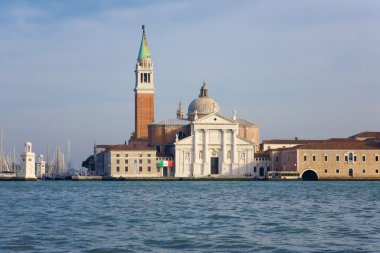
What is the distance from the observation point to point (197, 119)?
84.8 m

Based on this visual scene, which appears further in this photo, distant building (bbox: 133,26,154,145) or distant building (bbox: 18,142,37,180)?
distant building (bbox: 133,26,154,145)

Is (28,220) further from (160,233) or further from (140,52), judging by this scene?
(140,52)

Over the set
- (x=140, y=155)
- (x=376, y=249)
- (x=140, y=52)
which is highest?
(x=140, y=52)

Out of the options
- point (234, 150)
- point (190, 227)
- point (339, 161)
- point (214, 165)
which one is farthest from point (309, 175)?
point (190, 227)

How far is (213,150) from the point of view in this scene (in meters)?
83.9

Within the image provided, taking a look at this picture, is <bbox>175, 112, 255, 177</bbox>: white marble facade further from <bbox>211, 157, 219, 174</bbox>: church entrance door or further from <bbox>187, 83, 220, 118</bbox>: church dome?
<bbox>187, 83, 220, 118</bbox>: church dome

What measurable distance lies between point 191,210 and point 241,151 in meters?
53.0

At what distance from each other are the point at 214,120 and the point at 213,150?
9.57 ft

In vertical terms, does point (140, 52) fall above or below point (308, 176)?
above

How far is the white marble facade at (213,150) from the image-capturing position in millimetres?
83125

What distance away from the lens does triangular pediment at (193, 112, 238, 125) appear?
273ft

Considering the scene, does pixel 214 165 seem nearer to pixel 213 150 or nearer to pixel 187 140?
pixel 213 150

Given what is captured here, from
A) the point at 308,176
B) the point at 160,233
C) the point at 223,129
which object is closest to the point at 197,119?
the point at 223,129

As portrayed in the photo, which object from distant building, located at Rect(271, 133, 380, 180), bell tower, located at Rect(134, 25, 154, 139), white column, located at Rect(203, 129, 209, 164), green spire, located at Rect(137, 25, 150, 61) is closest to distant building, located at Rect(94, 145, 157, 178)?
white column, located at Rect(203, 129, 209, 164)
